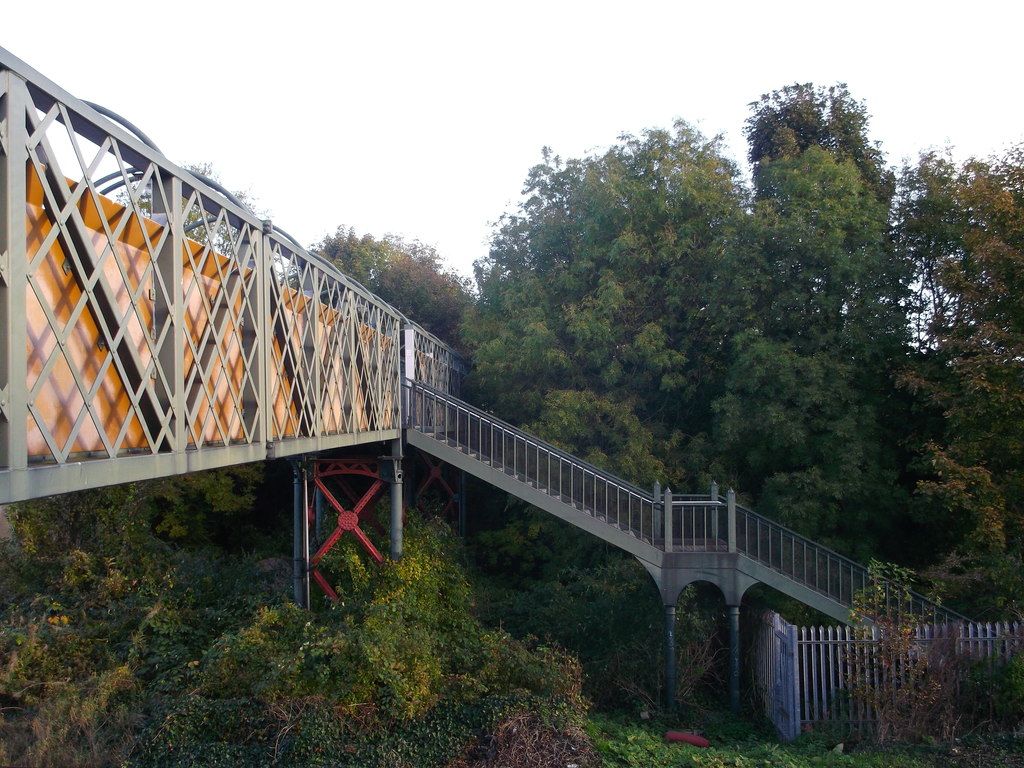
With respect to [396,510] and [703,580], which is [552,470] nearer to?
[396,510]

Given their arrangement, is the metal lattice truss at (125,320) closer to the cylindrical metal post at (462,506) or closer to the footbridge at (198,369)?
the footbridge at (198,369)

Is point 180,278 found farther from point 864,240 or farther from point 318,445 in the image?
point 864,240

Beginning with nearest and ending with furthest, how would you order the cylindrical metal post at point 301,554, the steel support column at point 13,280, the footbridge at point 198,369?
the steel support column at point 13,280
the footbridge at point 198,369
the cylindrical metal post at point 301,554

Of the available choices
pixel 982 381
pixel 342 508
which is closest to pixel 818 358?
pixel 982 381

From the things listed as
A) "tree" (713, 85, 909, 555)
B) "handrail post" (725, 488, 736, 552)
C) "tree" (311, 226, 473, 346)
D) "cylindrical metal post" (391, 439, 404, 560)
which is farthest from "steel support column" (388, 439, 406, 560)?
"tree" (311, 226, 473, 346)

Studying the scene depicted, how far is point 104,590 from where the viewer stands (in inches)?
439

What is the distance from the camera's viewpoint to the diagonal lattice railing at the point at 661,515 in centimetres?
1132

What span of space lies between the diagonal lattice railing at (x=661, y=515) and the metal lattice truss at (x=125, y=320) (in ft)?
14.6

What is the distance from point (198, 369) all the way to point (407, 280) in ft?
71.4

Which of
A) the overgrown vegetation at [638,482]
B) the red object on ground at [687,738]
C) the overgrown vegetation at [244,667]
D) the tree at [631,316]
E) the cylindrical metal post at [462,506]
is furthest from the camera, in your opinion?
the cylindrical metal post at [462,506]

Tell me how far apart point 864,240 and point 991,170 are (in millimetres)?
2248

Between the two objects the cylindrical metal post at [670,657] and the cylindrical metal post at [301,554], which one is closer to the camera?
the cylindrical metal post at [670,657]

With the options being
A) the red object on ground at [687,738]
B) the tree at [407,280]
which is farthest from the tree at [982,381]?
the tree at [407,280]

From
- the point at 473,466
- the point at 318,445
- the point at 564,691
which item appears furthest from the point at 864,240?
the point at 318,445
